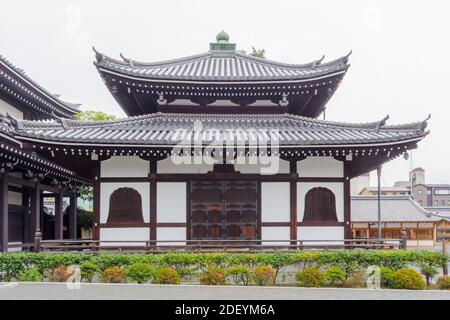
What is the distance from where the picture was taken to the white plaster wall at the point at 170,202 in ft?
57.5

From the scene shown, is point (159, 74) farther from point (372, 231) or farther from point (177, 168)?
A: point (372, 231)

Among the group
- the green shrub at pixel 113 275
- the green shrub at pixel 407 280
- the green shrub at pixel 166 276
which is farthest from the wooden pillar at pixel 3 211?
the green shrub at pixel 407 280

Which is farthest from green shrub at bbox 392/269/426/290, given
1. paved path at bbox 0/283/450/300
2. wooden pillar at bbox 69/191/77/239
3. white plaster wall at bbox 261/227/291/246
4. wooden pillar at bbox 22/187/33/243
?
wooden pillar at bbox 69/191/77/239

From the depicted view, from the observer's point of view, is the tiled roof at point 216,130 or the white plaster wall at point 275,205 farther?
the white plaster wall at point 275,205

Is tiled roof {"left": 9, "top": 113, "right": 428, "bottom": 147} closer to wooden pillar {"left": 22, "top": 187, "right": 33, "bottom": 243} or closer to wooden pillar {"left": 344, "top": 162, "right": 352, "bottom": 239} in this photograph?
wooden pillar {"left": 344, "top": 162, "right": 352, "bottom": 239}

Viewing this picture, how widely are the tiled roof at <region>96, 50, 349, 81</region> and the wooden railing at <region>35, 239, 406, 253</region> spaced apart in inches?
266

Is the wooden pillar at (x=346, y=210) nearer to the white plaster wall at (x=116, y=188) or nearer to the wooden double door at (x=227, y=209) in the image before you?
the wooden double door at (x=227, y=209)

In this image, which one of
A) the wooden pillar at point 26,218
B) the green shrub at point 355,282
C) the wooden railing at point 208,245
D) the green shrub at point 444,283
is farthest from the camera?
the wooden pillar at point 26,218

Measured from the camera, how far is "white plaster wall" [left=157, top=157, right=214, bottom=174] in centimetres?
1756

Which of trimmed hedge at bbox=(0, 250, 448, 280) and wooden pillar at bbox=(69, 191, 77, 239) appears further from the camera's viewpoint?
wooden pillar at bbox=(69, 191, 77, 239)

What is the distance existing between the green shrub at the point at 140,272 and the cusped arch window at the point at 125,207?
10.6 feet

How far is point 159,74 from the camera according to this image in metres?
19.2

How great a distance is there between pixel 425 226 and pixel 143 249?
41.5 meters
